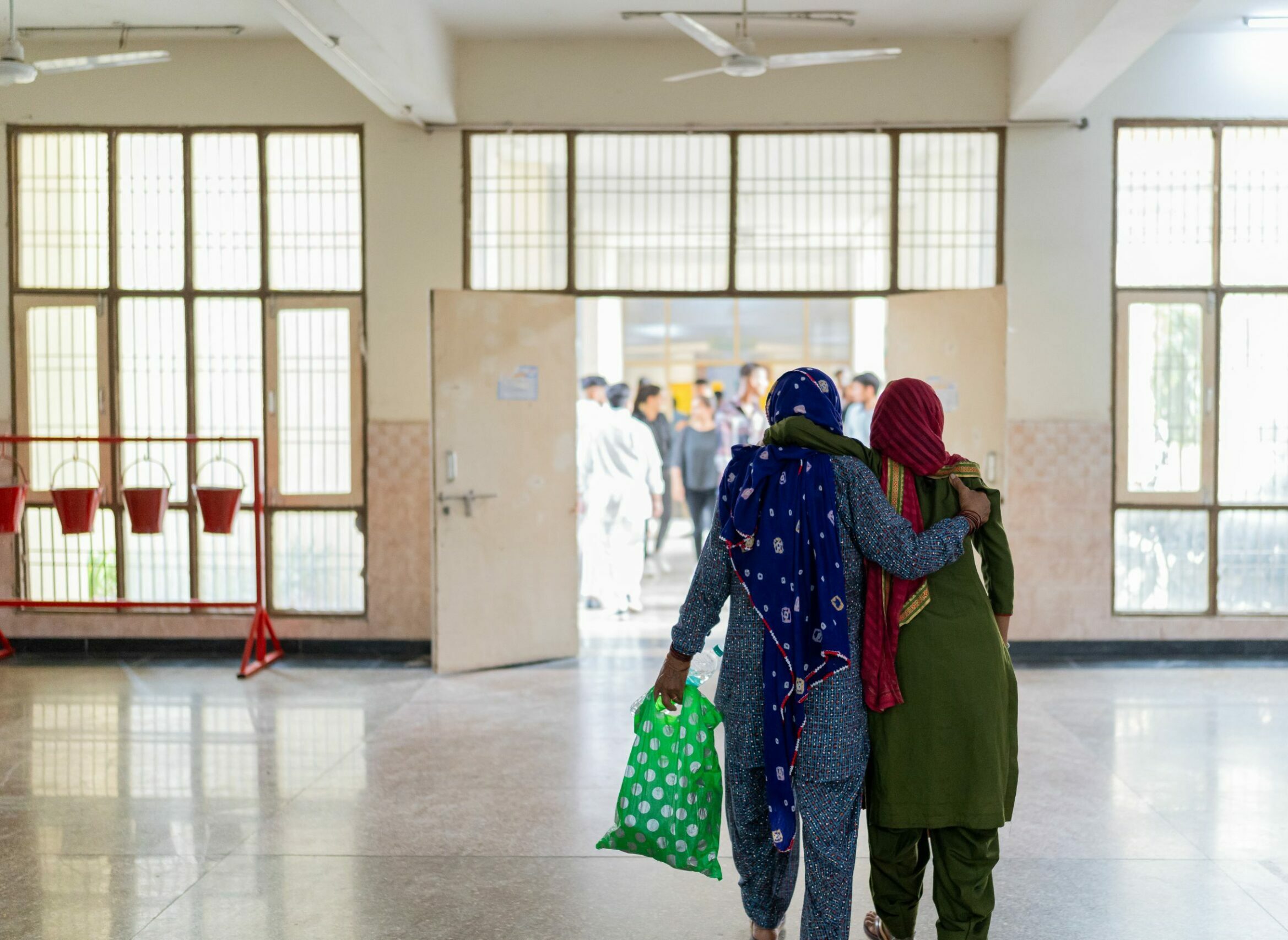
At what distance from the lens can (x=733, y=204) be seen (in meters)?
6.45

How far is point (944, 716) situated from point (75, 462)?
5.71 metres

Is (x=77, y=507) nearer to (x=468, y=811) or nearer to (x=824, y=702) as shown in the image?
(x=468, y=811)

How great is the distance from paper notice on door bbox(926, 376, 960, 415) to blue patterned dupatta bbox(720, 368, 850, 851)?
3.62m

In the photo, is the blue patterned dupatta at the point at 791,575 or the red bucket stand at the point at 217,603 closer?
the blue patterned dupatta at the point at 791,575

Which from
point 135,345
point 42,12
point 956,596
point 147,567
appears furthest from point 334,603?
point 956,596

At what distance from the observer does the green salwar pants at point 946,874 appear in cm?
260

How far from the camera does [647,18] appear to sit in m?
5.98

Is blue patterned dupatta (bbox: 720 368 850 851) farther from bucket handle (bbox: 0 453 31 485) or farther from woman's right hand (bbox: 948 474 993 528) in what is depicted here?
bucket handle (bbox: 0 453 31 485)

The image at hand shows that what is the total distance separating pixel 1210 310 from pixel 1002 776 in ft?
15.5

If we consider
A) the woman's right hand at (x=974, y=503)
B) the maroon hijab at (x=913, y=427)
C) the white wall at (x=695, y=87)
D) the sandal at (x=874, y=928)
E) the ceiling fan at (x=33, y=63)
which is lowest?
the sandal at (x=874, y=928)

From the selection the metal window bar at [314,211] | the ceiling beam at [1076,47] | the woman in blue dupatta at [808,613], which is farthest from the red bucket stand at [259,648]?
the ceiling beam at [1076,47]

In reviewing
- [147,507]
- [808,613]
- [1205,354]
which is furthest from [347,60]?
[1205,354]

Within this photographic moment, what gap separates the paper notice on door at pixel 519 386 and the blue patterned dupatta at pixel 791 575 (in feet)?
12.0

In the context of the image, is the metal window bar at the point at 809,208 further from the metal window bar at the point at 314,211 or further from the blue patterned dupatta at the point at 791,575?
the blue patterned dupatta at the point at 791,575
